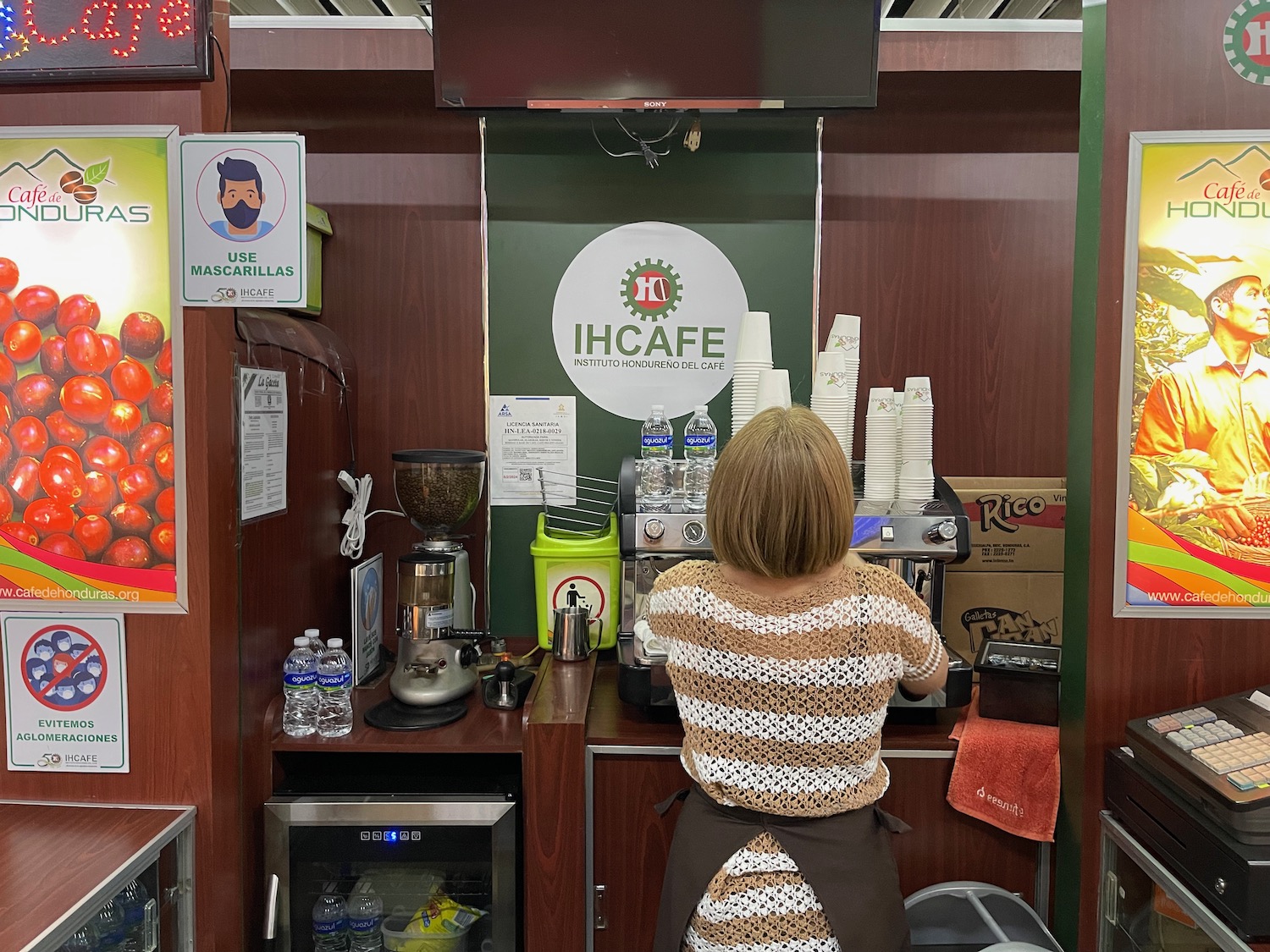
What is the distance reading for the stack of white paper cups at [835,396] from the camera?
89.0 inches

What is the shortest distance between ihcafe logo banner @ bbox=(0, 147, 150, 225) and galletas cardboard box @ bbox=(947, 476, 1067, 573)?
219cm

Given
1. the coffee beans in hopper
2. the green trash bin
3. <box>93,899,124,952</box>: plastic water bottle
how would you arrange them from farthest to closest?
the green trash bin, the coffee beans in hopper, <box>93,899,124,952</box>: plastic water bottle

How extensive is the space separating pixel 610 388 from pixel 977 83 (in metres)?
1.37

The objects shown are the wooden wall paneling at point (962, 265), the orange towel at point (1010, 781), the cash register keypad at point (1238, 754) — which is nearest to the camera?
the cash register keypad at point (1238, 754)

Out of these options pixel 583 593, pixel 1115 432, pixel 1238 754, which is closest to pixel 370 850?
pixel 583 593

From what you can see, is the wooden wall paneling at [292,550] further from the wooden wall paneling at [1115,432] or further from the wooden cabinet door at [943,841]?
the wooden wall paneling at [1115,432]

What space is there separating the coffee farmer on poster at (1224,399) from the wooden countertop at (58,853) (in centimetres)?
214

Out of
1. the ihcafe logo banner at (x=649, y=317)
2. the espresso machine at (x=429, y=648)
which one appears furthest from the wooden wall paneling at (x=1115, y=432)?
the espresso machine at (x=429, y=648)

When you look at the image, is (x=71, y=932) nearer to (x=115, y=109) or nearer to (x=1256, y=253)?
(x=115, y=109)

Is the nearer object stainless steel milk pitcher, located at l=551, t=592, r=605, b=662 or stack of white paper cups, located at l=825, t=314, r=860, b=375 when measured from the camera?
stack of white paper cups, located at l=825, t=314, r=860, b=375

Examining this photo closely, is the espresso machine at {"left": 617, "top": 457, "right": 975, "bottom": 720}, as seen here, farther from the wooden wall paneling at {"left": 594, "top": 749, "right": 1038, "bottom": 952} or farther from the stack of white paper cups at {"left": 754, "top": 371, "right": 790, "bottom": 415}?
the stack of white paper cups at {"left": 754, "top": 371, "right": 790, "bottom": 415}

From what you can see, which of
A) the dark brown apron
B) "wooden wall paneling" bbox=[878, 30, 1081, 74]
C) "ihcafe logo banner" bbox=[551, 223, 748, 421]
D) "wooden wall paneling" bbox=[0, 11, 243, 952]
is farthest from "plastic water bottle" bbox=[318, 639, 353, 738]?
"wooden wall paneling" bbox=[878, 30, 1081, 74]

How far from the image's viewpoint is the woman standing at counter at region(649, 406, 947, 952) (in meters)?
1.44

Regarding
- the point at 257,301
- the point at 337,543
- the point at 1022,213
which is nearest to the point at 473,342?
→ the point at 337,543
